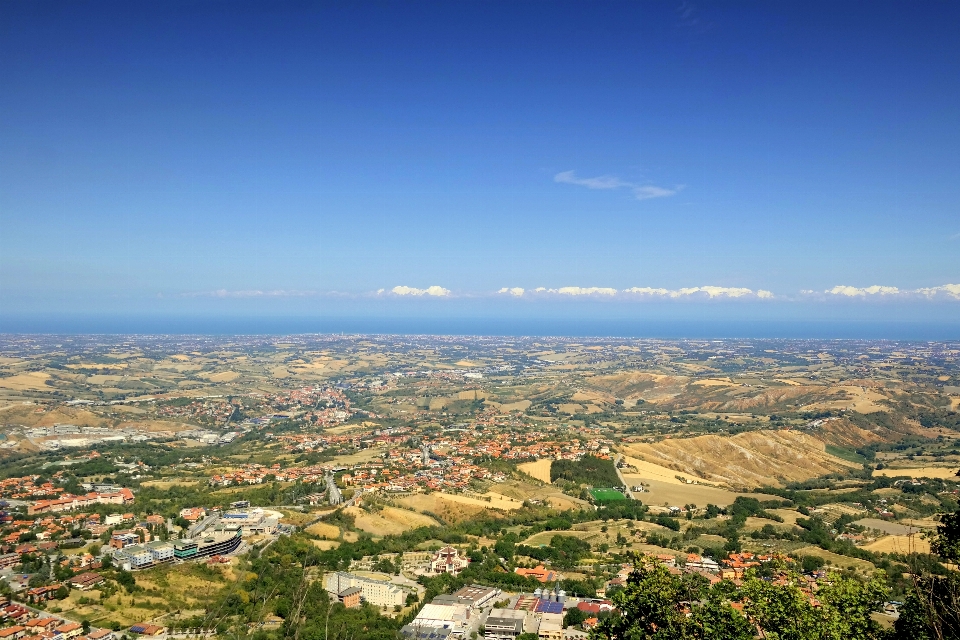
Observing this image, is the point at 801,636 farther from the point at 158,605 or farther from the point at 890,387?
the point at 890,387

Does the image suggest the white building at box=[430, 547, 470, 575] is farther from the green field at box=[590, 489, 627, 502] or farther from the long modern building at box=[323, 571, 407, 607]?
the green field at box=[590, 489, 627, 502]

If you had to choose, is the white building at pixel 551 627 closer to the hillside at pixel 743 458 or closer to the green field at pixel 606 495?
the green field at pixel 606 495

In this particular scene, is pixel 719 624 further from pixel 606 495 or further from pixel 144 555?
pixel 606 495

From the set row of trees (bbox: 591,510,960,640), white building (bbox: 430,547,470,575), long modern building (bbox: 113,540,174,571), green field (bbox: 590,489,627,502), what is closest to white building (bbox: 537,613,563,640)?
white building (bbox: 430,547,470,575)

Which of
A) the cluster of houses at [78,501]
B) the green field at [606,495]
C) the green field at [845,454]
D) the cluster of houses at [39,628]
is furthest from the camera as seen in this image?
the green field at [845,454]

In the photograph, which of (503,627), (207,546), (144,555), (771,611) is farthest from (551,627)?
(144,555)

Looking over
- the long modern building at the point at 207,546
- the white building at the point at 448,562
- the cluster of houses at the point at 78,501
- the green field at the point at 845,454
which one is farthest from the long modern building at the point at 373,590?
the green field at the point at 845,454

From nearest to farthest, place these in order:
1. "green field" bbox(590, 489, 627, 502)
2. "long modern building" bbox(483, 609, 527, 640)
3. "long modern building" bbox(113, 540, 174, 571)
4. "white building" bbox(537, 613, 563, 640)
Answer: "white building" bbox(537, 613, 563, 640) → "long modern building" bbox(483, 609, 527, 640) → "long modern building" bbox(113, 540, 174, 571) → "green field" bbox(590, 489, 627, 502)

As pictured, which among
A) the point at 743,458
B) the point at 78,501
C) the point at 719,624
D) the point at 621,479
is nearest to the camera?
the point at 719,624
